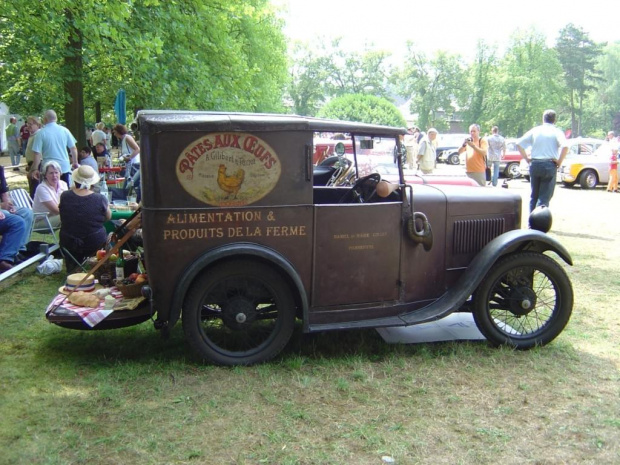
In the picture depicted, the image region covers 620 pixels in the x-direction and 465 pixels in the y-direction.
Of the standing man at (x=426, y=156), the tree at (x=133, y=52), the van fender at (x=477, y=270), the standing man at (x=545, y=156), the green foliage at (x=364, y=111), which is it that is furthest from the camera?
the green foliage at (x=364, y=111)

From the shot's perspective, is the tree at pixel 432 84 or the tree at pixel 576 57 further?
the tree at pixel 576 57

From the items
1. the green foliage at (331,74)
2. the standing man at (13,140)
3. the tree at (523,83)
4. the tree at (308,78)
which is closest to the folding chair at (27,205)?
the standing man at (13,140)

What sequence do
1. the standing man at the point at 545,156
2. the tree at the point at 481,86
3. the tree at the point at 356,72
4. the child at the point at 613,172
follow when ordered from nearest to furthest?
the standing man at the point at 545,156 < the child at the point at 613,172 < the tree at the point at 481,86 < the tree at the point at 356,72

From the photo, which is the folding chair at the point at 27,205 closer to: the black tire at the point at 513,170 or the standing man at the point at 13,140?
the standing man at the point at 13,140

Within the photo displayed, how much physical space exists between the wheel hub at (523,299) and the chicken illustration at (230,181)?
2.45 meters

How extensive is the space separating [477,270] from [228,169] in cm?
214

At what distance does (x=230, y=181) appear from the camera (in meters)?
4.18

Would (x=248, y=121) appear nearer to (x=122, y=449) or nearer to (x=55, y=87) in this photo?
(x=122, y=449)

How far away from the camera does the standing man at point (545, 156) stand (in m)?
8.95

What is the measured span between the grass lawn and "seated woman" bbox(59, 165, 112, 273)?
1.17 metres

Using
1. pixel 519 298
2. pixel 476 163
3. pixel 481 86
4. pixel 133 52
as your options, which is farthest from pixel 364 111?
pixel 481 86

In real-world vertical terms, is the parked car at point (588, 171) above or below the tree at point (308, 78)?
below

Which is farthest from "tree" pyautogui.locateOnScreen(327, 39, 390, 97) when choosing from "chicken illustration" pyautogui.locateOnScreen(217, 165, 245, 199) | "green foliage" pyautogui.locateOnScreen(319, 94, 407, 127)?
"chicken illustration" pyautogui.locateOnScreen(217, 165, 245, 199)

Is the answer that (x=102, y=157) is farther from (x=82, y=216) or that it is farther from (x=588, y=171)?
(x=588, y=171)
